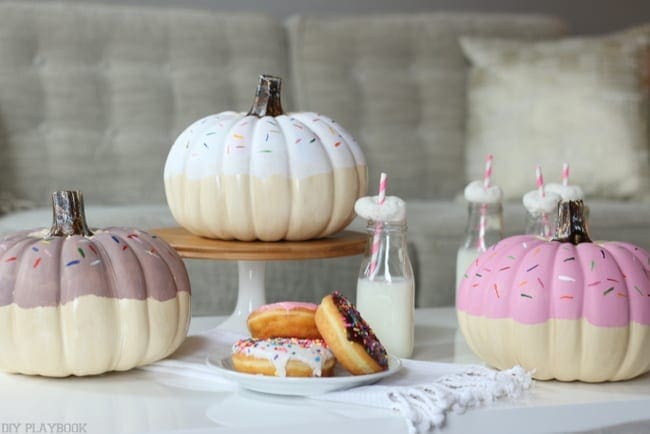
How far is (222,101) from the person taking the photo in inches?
106

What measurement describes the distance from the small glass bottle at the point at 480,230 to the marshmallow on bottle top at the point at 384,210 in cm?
28

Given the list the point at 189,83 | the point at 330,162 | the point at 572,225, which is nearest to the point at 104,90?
the point at 189,83

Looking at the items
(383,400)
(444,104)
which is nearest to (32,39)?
(444,104)

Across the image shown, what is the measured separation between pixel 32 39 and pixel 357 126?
3.05ft

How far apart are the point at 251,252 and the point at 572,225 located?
0.40 meters

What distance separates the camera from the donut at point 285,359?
0.93 metres

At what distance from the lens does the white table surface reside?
2.77ft

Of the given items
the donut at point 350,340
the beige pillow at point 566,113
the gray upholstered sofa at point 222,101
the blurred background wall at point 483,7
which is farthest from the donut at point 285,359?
the blurred background wall at point 483,7

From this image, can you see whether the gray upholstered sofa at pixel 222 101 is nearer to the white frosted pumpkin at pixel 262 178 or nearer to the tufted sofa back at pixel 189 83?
the tufted sofa back at pixel 189 83

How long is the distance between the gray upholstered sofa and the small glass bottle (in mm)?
856

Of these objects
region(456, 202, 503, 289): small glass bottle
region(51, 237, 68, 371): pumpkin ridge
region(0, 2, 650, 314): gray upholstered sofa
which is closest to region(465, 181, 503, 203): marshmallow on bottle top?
region(456, 202, 503, 289): small glass bottle

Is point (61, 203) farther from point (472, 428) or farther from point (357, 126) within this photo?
point (357, 126)

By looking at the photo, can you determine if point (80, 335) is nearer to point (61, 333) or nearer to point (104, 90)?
point (61, 333)

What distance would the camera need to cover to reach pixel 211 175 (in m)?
1.30
